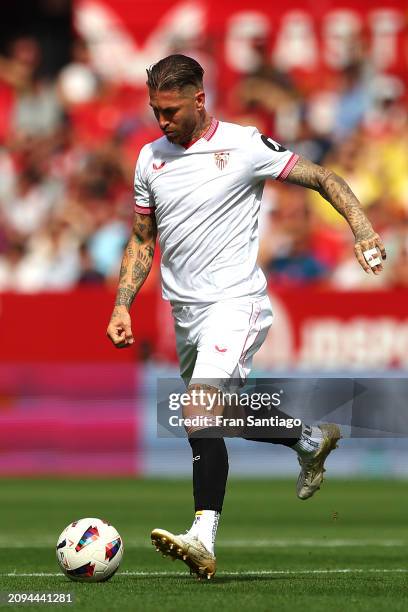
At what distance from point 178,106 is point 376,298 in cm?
911

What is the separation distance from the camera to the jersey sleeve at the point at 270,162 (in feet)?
25.3

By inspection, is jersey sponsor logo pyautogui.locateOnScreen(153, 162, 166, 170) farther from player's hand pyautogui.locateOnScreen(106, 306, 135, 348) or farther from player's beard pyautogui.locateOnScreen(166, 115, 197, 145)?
player's hand pyautogui.locateOnScreen(106, 306, 135, 348)

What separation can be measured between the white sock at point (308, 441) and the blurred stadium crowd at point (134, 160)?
8.75 metres

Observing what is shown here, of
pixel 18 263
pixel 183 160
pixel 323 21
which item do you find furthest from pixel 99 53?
pixel 183 160

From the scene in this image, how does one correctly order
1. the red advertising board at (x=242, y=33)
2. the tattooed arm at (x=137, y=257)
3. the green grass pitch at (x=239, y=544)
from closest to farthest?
the green grass pitch at (x=239, y=544) < the tattooed arm at (x=137, y=257) < the red advertising board at (x=242, y=33)

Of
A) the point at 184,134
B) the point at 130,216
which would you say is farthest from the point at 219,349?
the point at 130,216

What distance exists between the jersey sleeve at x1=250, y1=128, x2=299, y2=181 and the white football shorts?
642 millimetres

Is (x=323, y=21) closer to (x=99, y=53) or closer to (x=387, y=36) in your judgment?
(x=387, y=36)

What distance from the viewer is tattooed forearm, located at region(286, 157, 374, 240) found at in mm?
7387

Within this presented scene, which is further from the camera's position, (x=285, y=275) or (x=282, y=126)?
(x=282, y=126)

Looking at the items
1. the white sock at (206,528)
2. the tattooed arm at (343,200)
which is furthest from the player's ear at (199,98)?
the white sock at (206,528)

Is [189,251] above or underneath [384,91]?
underneath

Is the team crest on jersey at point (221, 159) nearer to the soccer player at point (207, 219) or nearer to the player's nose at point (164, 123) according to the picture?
the soccer player at point (207, 219)

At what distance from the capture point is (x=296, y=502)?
13.5 metres
